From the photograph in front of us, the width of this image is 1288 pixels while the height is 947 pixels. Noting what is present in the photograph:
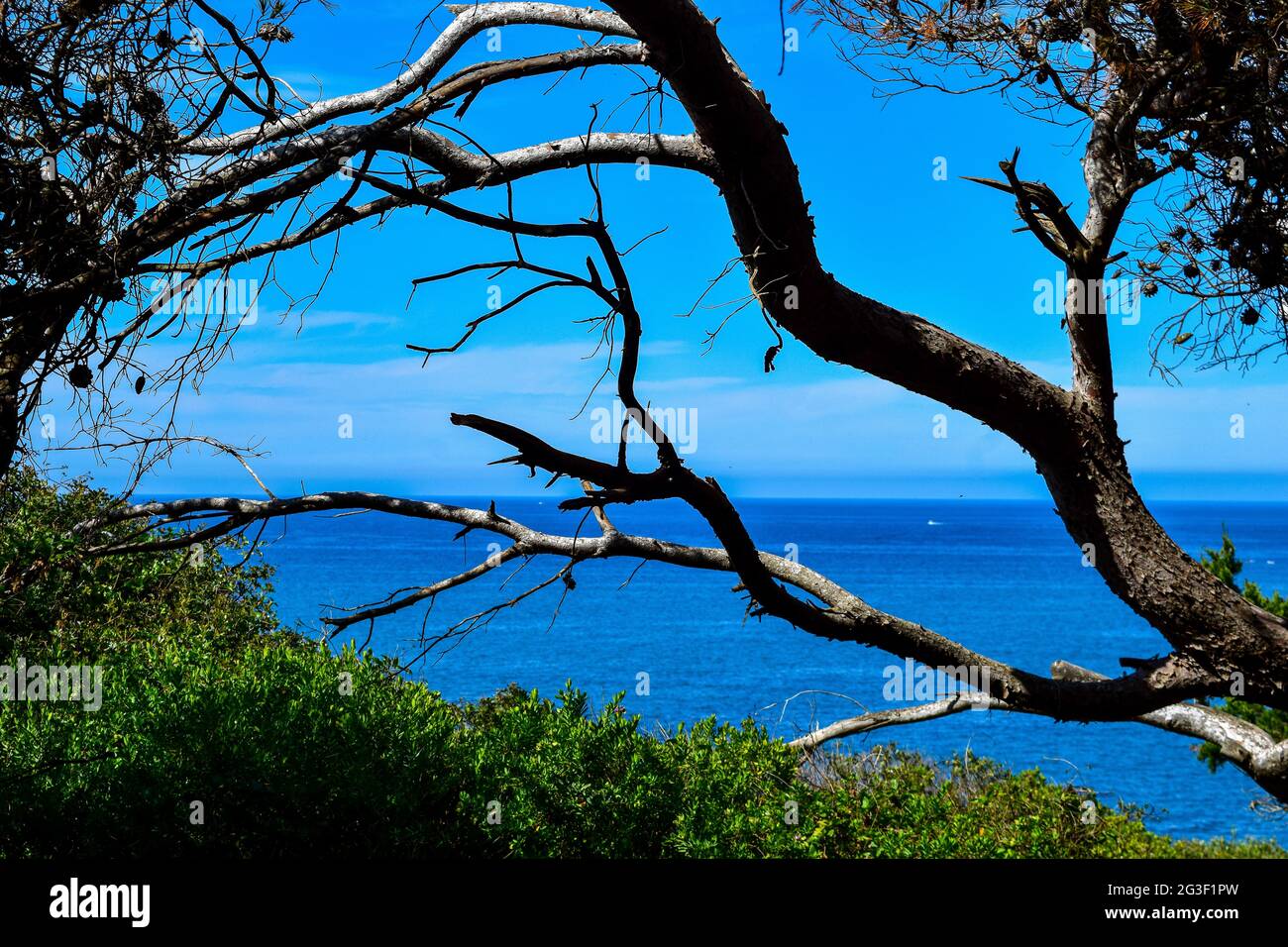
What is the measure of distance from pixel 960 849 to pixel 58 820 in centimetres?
538

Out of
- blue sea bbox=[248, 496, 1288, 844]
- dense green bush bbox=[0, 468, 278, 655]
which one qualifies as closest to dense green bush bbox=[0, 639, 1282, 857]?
blue sea bbox=[248, 496, 1288, 844]

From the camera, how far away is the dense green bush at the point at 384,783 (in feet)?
18.9

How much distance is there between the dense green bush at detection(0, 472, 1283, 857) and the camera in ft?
18.9

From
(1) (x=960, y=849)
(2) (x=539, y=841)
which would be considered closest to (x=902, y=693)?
(1) (x=960, y=849)

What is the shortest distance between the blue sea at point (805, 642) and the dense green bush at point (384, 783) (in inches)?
24.8

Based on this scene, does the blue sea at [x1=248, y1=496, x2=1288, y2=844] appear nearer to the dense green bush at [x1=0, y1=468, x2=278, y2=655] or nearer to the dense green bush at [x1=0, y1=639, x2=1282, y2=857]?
the dense green bush at [x1=0, y1=639, x2=1282, y2=857]

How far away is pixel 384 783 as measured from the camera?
20.0 feet

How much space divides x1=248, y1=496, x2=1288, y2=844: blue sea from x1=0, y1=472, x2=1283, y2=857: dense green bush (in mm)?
630

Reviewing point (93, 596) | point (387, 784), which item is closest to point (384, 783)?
point (387, 784)

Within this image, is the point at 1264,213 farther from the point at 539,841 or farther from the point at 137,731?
the point at 137,731

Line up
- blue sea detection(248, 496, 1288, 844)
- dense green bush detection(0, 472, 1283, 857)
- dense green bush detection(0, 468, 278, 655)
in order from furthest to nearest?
1. blue sea detection(248, 496, 1288, 844)
2. dense green bush detection(0, 468, 278, 655)
3. dense green bush detection(0, 472, 1283, 857)

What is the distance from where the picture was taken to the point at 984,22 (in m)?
6.47

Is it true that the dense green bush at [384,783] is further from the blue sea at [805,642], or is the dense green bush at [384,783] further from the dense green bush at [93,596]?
the dense green bush at [93,596]

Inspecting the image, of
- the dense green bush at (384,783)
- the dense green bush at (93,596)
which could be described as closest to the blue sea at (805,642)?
the dense green bush at (384,783)
